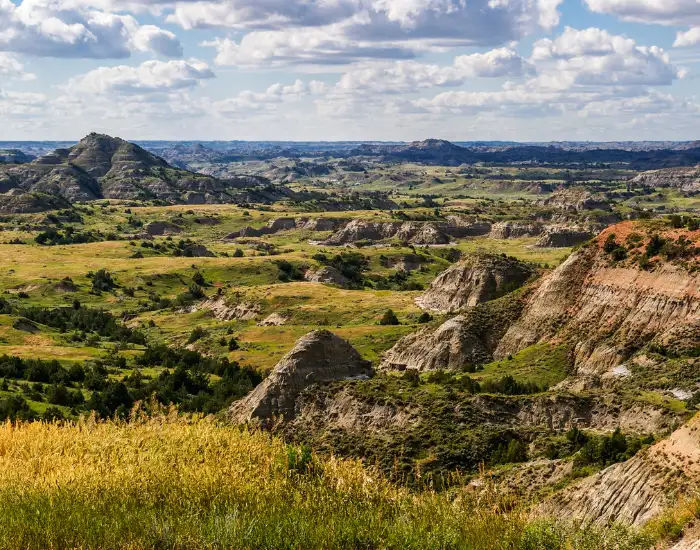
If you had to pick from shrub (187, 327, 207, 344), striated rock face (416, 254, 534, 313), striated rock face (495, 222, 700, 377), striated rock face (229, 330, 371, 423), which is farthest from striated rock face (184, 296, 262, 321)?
striated rock face (229, 330, 371, 423)

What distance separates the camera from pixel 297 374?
7038cm

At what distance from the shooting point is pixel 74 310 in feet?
551

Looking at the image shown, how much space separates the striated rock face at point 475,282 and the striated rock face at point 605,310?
36.9 metres

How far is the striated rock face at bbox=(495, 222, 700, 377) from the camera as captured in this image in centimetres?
8088

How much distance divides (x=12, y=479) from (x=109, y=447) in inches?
199

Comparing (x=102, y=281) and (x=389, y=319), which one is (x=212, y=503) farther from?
(x=102, y=281)

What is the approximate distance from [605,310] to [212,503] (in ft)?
216

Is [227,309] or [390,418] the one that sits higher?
[390,418]

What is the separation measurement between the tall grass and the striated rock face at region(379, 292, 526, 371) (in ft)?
186

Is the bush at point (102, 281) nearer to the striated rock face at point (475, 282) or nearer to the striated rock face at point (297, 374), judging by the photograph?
the striated rock face at point (475, 282)

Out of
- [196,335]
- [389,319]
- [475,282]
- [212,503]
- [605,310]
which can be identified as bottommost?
[196,335]

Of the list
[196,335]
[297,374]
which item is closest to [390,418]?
[297,374]

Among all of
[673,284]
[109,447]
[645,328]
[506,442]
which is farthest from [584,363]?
[109,447]

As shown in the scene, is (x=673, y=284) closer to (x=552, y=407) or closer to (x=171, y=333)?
(x=552, y=407)
